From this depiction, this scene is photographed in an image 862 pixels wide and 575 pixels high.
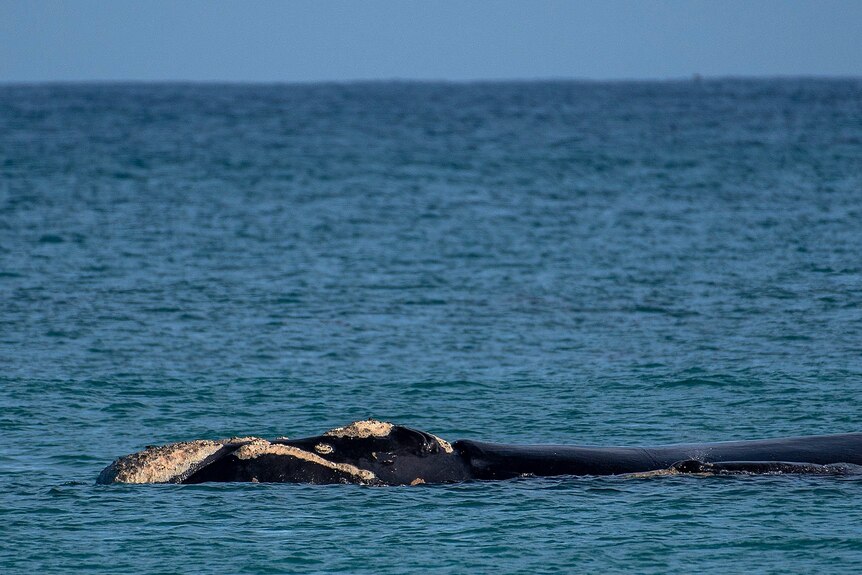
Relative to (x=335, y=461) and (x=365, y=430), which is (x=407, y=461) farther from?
(x=335, y=461)

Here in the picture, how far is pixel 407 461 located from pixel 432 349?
11.2 m

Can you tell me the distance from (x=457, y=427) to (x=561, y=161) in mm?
61407

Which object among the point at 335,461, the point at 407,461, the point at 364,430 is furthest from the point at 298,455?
the point at 407,461

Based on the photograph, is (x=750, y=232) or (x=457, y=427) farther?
(x=750, y=232)

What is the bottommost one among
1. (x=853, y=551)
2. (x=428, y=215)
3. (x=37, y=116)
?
(x=853, y=551)

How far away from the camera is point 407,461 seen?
693 inches

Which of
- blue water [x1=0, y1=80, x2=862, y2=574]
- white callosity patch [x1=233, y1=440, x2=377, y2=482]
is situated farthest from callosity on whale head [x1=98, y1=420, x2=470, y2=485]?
blue water [x1=0, y1=80, x2=862, y2=574]

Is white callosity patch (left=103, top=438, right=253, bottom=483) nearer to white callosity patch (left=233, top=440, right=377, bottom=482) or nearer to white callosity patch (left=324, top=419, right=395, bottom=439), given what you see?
white callosity patch (left=233, top=440, right=377, bottom=482)

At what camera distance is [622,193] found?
63.8 m

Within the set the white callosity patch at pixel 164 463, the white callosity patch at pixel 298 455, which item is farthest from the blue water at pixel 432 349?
the white callosity patch at pixel 298 455

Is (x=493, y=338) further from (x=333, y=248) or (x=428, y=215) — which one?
(x=428, y=215)

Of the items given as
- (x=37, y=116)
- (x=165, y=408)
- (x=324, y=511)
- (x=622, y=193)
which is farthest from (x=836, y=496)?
(x=37, y=116)

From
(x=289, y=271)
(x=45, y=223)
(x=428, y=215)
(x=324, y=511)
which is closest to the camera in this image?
(x=324, y=511)

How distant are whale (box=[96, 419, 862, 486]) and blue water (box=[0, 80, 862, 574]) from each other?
0.83 feet
